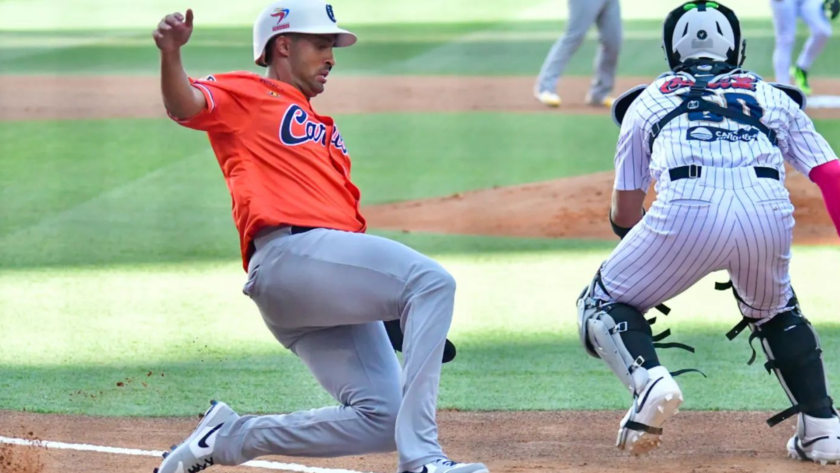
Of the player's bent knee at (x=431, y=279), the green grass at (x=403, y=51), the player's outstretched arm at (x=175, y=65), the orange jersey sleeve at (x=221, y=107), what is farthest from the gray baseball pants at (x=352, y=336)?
the green grass at (x=403, y=51)

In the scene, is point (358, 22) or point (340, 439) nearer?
point (340, 439)

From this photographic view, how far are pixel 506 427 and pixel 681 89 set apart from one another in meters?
1.51

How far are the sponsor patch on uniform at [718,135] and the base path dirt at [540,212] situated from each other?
4695 millimetres

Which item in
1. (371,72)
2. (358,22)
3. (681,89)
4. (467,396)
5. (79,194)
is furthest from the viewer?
(358,22)

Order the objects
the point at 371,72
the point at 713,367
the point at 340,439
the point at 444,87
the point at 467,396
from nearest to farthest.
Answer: the point at 340,439 < the point at 467,396 < the point at 713,367 < the point at 444,87 < the point at 371,72

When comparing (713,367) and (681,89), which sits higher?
(681,89)

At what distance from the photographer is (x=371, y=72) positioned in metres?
18.0

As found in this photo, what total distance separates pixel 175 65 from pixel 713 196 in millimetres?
1560

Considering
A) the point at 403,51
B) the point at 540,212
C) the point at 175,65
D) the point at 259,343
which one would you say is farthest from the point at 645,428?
the point at 403,51

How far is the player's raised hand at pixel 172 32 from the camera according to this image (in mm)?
3236

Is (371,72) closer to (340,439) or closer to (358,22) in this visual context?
(358,22)

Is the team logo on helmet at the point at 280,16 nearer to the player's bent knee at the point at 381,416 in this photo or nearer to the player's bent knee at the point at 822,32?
the player's bent knee at the point at 381,416

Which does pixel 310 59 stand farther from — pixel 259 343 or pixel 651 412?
pixel 259 343

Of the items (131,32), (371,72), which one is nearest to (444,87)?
(371,72)
